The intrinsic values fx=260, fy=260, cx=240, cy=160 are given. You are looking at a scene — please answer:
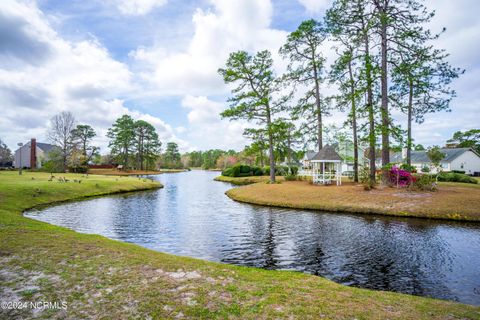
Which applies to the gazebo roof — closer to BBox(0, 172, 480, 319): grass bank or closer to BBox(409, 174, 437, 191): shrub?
BBox(409, 174, 437, 191): shrub

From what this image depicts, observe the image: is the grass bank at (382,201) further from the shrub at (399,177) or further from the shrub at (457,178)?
the shrub at (457,178)

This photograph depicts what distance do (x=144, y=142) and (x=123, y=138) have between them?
8177 mm

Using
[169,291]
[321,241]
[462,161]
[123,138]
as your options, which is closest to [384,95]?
[321,241]

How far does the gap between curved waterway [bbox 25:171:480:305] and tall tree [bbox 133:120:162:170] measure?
68774 mm

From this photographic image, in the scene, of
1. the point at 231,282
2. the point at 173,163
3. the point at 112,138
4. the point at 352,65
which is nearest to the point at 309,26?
the point at 352,65

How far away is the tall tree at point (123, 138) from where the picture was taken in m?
81.3

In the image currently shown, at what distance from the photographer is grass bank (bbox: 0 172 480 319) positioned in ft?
16.2

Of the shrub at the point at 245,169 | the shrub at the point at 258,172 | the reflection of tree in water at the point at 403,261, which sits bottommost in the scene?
the reflection of tree in water at the point at 403,261

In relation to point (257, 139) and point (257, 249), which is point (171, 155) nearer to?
point (257, 139)

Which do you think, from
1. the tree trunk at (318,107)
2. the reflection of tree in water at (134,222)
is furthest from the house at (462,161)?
the reflection of tree in water at (134,222)

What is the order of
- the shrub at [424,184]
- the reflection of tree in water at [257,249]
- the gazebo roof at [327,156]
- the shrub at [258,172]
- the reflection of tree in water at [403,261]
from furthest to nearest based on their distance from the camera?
1. the shrub at [258,172]
2. the gazebo roof at [327,156]
3. the shrub at [424,184]
4. the reflection of tree in water at [257,249]
5. the reflection of tree in water at [403,261]

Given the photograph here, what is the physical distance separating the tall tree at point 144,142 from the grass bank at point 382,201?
68.8 metres

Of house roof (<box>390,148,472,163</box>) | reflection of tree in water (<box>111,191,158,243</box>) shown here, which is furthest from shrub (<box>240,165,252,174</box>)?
house roof (<box>390,148,472,163</box>)

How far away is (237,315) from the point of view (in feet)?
15.9
